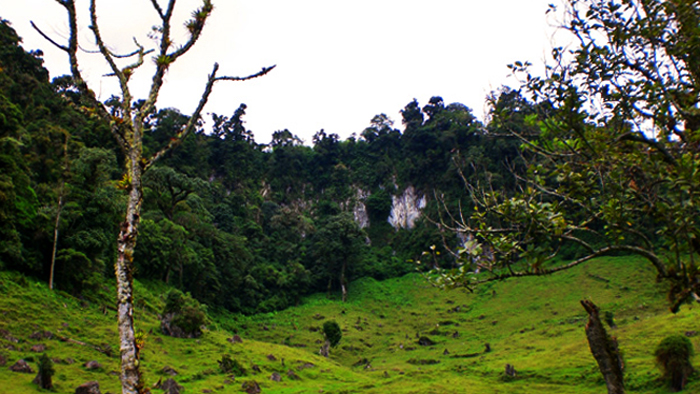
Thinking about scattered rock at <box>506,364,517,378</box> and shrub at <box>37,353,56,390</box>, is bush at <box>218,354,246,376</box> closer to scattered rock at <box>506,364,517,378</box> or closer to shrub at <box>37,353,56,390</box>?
shrub at <box>37,353,56,390</box>

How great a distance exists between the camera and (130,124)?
4996 millimetres

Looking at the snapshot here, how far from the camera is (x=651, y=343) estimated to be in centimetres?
1966

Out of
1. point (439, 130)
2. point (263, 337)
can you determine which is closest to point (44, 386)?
point (263, 337)

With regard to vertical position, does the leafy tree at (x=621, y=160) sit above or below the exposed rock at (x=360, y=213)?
below

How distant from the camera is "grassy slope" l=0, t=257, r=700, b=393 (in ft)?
56.0

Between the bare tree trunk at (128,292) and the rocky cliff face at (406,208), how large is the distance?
210 ft

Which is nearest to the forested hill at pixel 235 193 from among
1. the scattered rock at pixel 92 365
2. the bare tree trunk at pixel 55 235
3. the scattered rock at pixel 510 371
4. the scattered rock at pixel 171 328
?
the bare tree trunk at pixel 55 235

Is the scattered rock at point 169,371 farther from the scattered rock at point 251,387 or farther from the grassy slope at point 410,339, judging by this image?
the scattered rock at point 251,387

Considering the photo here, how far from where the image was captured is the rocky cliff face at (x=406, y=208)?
68750 millimetres

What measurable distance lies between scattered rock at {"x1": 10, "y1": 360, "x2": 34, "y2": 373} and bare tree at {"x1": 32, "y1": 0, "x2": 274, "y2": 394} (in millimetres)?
13486

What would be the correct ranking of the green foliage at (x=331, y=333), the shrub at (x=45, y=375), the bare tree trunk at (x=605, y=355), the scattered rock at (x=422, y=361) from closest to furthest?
the bare tree trunk at (x=605, y=355) < the shrub at (x=45, y=375) < the scattered rock at (x=422, y=361) < the green foliage at (x=331, y=333)

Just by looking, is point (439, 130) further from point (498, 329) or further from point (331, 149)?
point (498, 329)

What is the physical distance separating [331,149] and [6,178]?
59.5m

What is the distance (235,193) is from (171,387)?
46.9m
